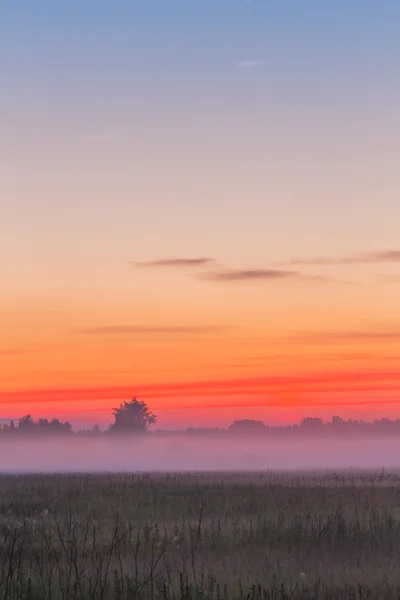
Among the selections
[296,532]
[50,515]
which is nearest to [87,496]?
[50,515]

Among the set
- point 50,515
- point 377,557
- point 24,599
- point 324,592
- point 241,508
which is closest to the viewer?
point 24,599

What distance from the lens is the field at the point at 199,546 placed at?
9.84 meters

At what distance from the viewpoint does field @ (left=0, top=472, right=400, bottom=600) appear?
984 cm

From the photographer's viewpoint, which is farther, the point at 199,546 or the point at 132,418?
the point at 132,418

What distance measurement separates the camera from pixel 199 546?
14.0 meters

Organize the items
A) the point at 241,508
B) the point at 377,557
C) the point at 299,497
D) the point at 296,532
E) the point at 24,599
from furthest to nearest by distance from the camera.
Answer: the point at 299,497 → the point at 241,508 → the point at 296,532 → the point at 377,557 → the point at 24,599

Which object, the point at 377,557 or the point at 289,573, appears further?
the point at 377,557

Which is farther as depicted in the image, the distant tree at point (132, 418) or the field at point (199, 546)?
the distant tree at point (132, 418)

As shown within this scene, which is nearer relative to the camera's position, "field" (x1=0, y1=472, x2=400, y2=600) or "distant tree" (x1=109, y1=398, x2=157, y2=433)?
"field" (x1=0, y1=472, x2=400, y2=600)

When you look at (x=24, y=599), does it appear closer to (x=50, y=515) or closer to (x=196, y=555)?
(x=196, y=555)

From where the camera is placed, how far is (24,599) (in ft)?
30.1

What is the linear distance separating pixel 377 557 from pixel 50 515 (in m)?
8.64

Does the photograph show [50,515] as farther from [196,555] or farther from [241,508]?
[196,555]

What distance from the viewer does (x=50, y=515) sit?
63.5 ft
